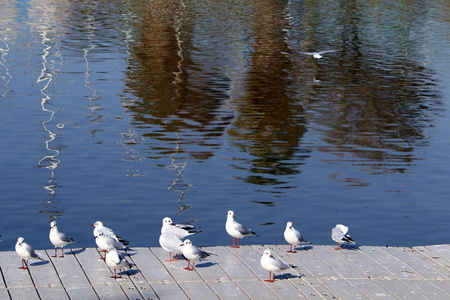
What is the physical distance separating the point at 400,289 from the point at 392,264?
1105 millimetres

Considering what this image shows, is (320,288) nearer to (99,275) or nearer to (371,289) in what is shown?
(371,289)

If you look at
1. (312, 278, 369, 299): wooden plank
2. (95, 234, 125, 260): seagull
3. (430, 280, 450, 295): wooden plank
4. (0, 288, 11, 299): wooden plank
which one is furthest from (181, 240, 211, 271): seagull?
(430, 280, 450, 295): wooden plank

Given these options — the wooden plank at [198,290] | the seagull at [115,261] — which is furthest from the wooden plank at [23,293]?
the wooden plank at [198,290]

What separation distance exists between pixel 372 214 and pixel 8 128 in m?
11.9

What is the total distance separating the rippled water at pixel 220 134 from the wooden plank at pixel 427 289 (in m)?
4.07

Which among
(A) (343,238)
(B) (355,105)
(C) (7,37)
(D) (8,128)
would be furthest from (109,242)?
(C) (7,37)

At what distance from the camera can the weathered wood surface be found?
38.2ft

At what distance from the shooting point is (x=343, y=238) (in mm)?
13844

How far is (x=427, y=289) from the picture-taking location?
12289mm

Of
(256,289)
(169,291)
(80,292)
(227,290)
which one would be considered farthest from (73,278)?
(256,289)

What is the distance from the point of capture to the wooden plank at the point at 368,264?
12789 millimetres

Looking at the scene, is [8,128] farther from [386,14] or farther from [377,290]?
[386,14]

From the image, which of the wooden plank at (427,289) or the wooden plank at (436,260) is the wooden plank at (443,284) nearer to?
the wooden plank at (427,289)

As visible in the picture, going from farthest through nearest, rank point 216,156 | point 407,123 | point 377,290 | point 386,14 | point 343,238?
1. point 386,14
2. point 407,123
3. point 216,156
4. point 343,238
5. point 377,290
